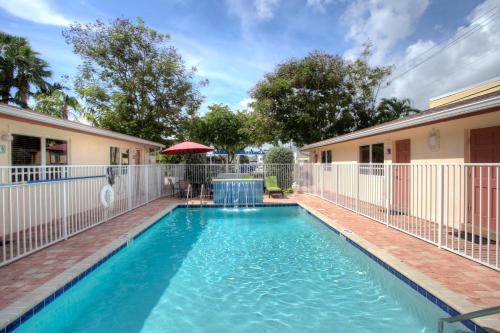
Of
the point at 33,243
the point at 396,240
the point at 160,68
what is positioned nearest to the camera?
the point at 33,243

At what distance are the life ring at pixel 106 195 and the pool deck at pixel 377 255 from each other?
2.22ft

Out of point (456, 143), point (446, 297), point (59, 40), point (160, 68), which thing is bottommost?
point (446, 297)

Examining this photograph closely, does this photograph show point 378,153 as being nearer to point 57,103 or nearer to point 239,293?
point 239,293

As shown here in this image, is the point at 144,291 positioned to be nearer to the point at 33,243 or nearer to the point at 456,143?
the point at 33,243

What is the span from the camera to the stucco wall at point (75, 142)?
273 inches

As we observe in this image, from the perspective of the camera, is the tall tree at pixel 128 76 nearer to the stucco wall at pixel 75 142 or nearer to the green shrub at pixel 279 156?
the stucco wall at pixel 75 142

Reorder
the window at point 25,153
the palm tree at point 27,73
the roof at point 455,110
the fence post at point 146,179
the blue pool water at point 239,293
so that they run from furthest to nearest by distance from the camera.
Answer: the palm tree at point 27,73
the fence post at point 146,179
the window at point 25,153
the roof at point 455,110
the blue pool water at point 239,293

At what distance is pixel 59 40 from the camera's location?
18.2m

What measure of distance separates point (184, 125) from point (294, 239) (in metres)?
14.0

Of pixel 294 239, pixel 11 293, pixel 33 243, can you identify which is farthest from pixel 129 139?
pixel 11 293

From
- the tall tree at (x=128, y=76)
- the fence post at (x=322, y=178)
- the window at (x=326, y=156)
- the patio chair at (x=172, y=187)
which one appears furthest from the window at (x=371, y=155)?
the tall tree at (x=128, y=76)

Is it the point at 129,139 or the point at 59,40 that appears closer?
the point at 129,139

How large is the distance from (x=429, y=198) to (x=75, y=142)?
10.8 metres

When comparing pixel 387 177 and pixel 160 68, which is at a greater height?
pixel 160 68
